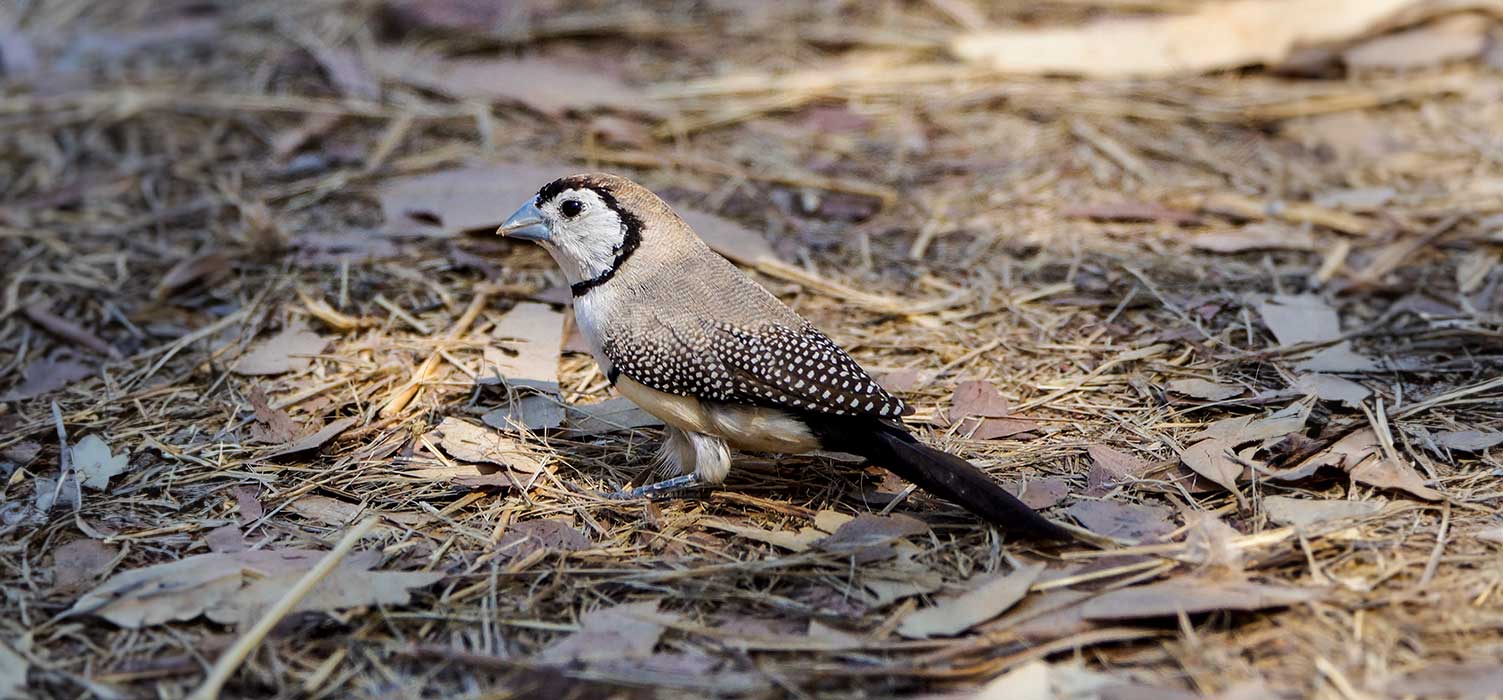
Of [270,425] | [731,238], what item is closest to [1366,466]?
[731,238]

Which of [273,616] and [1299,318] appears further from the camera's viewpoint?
[1299,318]

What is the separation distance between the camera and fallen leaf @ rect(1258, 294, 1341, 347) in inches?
194

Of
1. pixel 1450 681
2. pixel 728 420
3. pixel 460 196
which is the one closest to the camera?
pixel 1450 681

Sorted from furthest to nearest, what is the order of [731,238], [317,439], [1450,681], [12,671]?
[731,238] → [317,439] → [12,671] → [1450,681]

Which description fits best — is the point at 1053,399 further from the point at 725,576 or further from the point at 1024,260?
the point at 725,576

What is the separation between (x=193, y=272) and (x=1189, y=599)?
4.17 m

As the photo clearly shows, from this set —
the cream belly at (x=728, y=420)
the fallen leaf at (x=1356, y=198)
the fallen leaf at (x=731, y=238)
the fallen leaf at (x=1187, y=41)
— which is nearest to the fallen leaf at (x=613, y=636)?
the cream belly at (x=728, y=420)

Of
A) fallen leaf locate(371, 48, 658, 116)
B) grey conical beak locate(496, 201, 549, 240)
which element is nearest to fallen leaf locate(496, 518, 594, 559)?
grey conical beak locate(496, 201, 549, 240)

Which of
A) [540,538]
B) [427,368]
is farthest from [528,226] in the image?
[540,538]

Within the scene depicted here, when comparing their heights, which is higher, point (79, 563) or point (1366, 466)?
point (1366, 466)

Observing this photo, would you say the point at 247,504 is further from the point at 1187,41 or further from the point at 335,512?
the point at 1187,41

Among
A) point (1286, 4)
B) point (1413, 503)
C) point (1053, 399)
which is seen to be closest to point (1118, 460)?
point (1053, 399)

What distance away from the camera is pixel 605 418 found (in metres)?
4.76

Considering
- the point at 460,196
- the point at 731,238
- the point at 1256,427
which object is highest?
the point at 460,196
